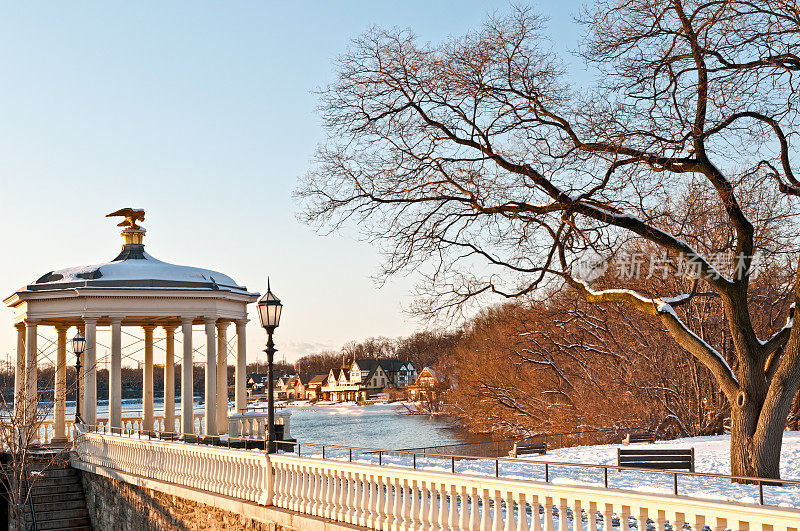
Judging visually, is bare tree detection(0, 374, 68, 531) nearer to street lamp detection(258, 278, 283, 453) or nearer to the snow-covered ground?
the snow-covered ground

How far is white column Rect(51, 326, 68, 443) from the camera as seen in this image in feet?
86.0

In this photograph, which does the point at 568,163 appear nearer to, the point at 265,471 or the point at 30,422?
the point at 265,471

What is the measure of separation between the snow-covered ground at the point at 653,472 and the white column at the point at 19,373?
40.7ft

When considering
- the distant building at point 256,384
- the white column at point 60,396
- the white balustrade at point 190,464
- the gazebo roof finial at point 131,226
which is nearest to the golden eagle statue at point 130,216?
the gazebo roof finial at point 131,226

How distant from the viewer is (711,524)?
6805 mm

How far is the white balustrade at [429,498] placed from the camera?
6977 millimetres

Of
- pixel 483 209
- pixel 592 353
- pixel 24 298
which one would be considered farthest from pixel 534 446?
pixel 592 353

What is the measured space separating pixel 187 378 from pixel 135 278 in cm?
357

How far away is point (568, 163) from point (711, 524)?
9.52 metres

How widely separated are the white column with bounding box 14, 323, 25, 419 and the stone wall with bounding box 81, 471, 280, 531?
3.44 meters

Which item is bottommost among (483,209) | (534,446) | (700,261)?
(534,446)

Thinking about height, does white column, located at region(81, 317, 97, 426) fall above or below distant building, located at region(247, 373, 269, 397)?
above

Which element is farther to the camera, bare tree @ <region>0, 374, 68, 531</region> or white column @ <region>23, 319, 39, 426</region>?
white column @ <region>23, 319, 39, 426</region>

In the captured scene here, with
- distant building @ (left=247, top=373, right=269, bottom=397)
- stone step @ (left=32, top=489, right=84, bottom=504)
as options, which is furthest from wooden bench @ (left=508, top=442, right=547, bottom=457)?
distant building @ (left=247, top=373, right=269, bottom=397)
